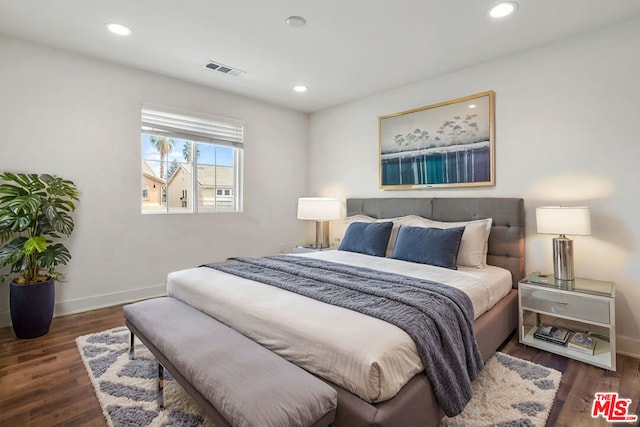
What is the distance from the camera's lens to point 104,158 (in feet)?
10.9

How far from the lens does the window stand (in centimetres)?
371

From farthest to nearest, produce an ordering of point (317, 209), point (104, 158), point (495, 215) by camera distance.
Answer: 1. point (317, 209)
2. point (104, 158)
3. point (495, 215)

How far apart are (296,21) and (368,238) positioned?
2.13m

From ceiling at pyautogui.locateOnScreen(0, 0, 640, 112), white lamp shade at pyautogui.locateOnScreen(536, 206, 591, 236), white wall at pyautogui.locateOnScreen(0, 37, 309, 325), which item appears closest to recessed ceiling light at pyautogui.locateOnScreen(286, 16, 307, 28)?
ceiling at pyautogui.locateOnScreen(0, 0, 640, 112)

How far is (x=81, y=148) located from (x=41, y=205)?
0.75 meters

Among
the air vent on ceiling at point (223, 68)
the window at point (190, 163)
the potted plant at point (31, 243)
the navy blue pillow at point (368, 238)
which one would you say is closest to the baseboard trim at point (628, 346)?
the navy blue pillow at point (368, 238)

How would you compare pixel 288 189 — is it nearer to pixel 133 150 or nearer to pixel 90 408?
pixel 133 150

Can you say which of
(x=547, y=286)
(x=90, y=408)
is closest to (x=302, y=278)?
(x=90, y=408)

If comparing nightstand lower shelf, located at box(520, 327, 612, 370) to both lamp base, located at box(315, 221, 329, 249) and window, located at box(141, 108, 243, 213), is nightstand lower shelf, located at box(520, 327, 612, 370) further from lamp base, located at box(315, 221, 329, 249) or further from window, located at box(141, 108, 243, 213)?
window, located at box(141, 108, 243, 213)

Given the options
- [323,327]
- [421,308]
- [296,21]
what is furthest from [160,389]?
[296,21]

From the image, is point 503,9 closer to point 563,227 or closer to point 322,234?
point 563,227

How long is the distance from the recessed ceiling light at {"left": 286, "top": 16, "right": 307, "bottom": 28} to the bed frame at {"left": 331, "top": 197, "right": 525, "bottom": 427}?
2122mm

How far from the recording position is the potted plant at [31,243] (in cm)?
259

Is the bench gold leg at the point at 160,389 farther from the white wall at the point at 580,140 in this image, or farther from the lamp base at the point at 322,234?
the white wall at the point at 580,140
